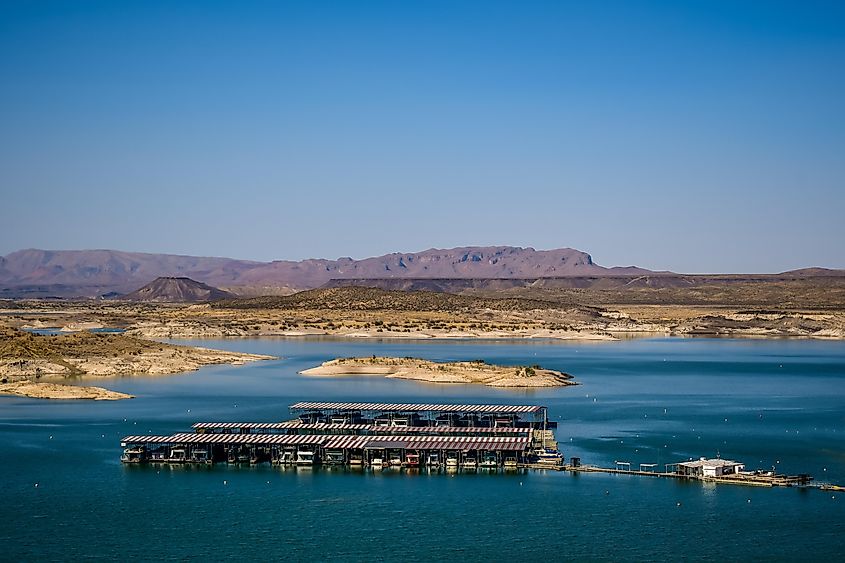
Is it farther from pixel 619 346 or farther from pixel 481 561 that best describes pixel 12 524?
pixel 619 346

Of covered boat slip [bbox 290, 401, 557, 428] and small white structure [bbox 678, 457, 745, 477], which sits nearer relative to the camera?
small white structure [bbox 678, 457, 745, 477]

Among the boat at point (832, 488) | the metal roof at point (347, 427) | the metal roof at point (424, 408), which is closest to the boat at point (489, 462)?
the metal roof at point (347, 427)

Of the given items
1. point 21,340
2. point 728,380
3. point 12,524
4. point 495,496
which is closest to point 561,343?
point 728,380

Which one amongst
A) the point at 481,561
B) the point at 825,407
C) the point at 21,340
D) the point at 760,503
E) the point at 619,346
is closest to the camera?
the point at 481,561

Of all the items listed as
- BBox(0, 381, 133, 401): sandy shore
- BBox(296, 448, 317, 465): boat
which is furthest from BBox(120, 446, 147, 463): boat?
BBox(0, 381, 133, 401): sandy shore

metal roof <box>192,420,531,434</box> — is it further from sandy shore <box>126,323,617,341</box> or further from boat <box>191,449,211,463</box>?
sandy shore <box>126,323,617,341</box>

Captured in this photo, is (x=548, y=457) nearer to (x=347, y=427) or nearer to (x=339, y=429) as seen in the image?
(x=347, y=427)

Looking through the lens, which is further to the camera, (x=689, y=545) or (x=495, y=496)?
(x=495, y=496)
